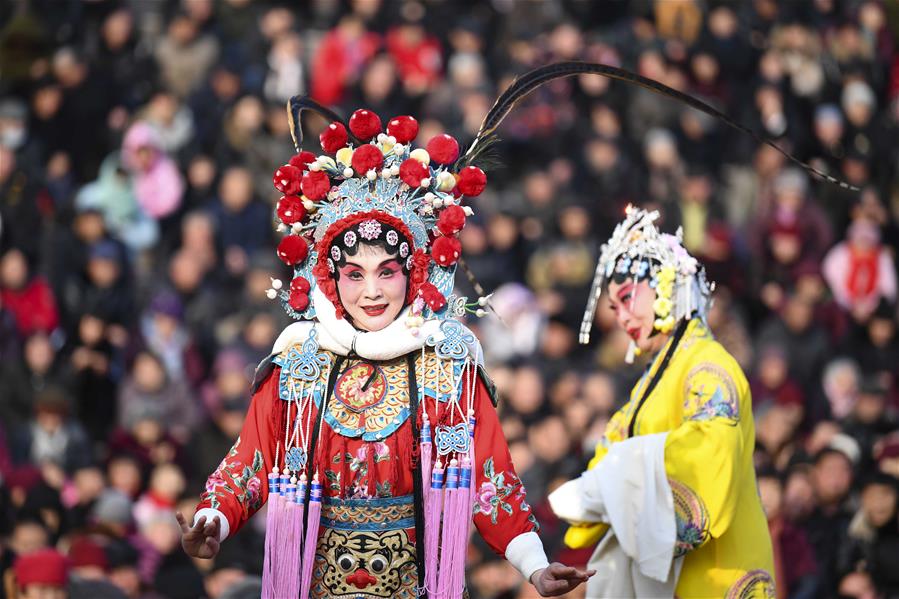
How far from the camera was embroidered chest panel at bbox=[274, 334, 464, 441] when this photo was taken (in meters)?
6.41

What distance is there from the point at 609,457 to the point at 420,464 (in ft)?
4.94

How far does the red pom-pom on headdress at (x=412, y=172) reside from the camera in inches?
256

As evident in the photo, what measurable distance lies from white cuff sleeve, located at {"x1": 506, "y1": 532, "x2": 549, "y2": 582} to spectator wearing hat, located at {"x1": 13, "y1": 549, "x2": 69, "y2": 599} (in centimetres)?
329

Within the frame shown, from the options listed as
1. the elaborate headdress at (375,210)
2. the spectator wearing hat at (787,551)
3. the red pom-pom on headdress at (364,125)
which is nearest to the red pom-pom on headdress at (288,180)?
the elaborate headdress at (375,210)

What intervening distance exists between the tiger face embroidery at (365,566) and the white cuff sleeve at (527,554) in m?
0.35

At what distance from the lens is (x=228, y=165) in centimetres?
1391

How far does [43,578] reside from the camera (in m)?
8.81

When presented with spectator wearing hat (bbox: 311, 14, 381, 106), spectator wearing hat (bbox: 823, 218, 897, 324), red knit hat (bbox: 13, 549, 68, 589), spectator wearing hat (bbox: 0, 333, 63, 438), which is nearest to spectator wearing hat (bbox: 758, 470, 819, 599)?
red knit hat (bbox: 13, 549, 68, 589)

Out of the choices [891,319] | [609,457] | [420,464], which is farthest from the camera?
[891,319]

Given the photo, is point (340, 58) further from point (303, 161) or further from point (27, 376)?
point (303, 161)

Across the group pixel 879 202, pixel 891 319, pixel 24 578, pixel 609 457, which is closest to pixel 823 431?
pixel 891 319

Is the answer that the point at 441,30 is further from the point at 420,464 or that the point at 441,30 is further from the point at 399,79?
the point at 420,464

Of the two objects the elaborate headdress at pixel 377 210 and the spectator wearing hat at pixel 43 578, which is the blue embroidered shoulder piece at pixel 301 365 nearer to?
the elaborate headdress at pixel 377 210

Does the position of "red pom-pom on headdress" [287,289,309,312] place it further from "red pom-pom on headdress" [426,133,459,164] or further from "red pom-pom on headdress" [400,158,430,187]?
"red pom-pom on headdress" [426,133,459,164]
